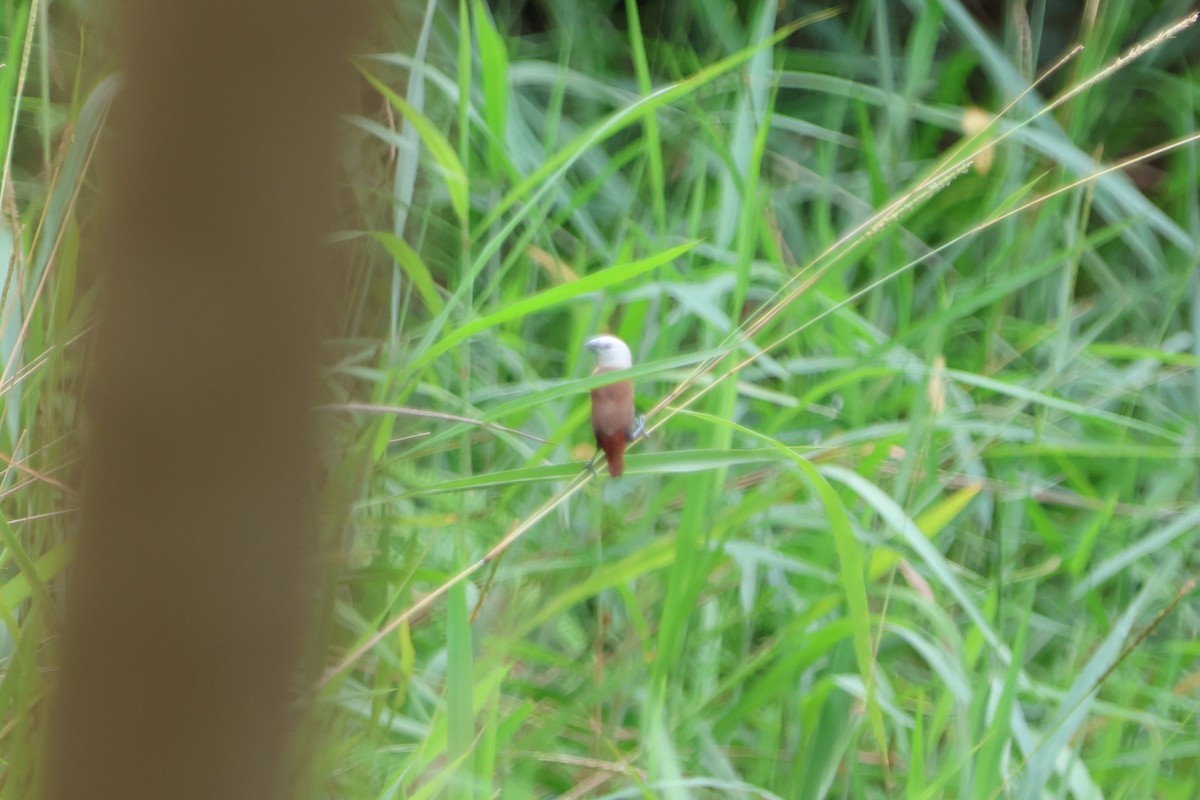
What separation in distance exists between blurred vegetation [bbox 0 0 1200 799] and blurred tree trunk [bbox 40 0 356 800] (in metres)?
0.05

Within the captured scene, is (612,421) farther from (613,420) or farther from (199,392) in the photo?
(199,392)

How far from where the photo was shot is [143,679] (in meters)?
0.29

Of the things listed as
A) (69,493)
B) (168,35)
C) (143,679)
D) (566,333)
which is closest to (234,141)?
(168,35)

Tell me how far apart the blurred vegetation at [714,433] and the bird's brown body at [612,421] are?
0.03 meters

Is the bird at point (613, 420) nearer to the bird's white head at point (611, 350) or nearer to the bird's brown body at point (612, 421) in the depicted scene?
the bird's brown body at point (612, 421)

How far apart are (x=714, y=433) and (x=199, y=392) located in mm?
1025

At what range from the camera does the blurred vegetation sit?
1007 millimetres

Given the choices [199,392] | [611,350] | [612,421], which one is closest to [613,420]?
[612,421]

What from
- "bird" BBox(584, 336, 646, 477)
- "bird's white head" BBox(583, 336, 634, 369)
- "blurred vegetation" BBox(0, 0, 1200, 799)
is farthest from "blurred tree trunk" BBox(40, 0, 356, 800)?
"bird's white head" BBox(583, 336, 634, 369)

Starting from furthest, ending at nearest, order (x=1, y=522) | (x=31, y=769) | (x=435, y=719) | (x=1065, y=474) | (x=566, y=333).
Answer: (x=566, y=333) → (x=1065, y=474) → (x=435, y=719) → (x=1, y=522) → (x=31, y=769)

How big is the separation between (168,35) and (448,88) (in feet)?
4.00

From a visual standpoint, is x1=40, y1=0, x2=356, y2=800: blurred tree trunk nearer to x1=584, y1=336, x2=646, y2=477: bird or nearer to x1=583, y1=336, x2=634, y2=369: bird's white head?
x1=584, y1=336, x2=646, y2=477: bird

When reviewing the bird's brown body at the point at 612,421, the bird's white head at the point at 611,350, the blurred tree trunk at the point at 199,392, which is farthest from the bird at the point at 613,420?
the blurred tree trunk at the point at 199,392

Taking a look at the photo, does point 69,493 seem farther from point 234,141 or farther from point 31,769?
point 234,141
